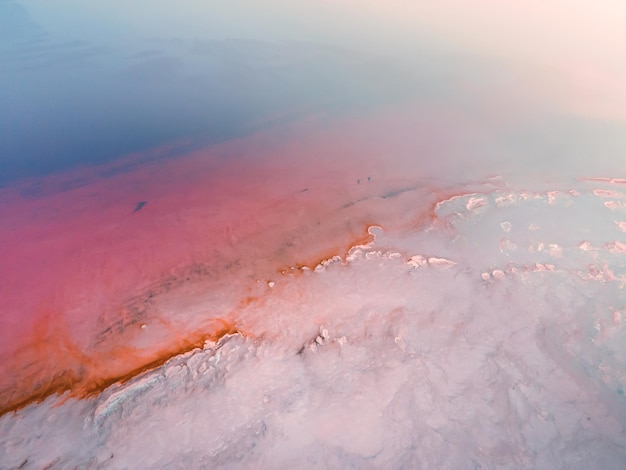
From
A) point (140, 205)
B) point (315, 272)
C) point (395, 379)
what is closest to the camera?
point (395, 379)

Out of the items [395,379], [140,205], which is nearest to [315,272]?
[395,379]

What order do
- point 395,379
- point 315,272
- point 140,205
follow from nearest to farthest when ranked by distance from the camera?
1. point 395,379
2. point 315,272
3. point 140,205

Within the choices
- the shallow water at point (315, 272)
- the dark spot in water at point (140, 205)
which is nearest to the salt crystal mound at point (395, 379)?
the shallow water at point (315, 272)

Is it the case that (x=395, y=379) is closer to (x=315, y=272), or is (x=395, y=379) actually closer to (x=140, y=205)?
(x=315, y=272)

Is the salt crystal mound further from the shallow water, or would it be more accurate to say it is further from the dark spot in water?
the dark spot in water

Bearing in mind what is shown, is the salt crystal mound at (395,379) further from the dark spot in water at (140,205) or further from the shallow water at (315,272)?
the dark spot in water at (140,205)

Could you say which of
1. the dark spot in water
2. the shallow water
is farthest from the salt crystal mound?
the dark spot in water
